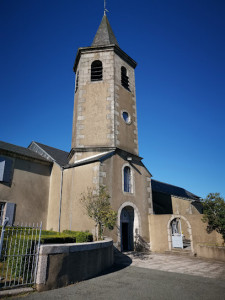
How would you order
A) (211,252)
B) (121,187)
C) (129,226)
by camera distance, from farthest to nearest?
1. (129,226)
2. (121,187)
3. (211,252)

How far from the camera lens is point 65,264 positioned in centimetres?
532

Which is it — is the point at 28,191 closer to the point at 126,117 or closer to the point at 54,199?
the point at 54,199

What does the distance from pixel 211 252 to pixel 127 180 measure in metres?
5.69

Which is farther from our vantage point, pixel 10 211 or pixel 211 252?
pixel 10 211

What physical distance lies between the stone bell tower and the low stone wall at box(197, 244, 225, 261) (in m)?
6.73

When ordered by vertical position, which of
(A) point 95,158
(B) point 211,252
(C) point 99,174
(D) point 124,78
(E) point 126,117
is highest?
(D) point 124,78

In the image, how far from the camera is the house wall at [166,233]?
36.5ft

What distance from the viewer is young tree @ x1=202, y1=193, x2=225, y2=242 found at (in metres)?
10.8

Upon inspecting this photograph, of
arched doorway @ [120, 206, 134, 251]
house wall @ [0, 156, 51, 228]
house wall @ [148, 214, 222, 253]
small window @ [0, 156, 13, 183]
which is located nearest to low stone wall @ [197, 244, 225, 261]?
house wall @ [148, 214, 222, 253]

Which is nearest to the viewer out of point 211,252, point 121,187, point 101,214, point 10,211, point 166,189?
point 101,214

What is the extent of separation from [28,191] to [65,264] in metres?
8.32

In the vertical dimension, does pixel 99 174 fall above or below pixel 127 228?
above

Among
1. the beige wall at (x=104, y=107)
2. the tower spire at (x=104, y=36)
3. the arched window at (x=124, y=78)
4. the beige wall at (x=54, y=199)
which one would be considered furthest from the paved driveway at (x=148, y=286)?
the tower spire at (x=104, y=36)

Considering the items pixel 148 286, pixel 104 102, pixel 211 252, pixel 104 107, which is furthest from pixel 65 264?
pixel 104 102
